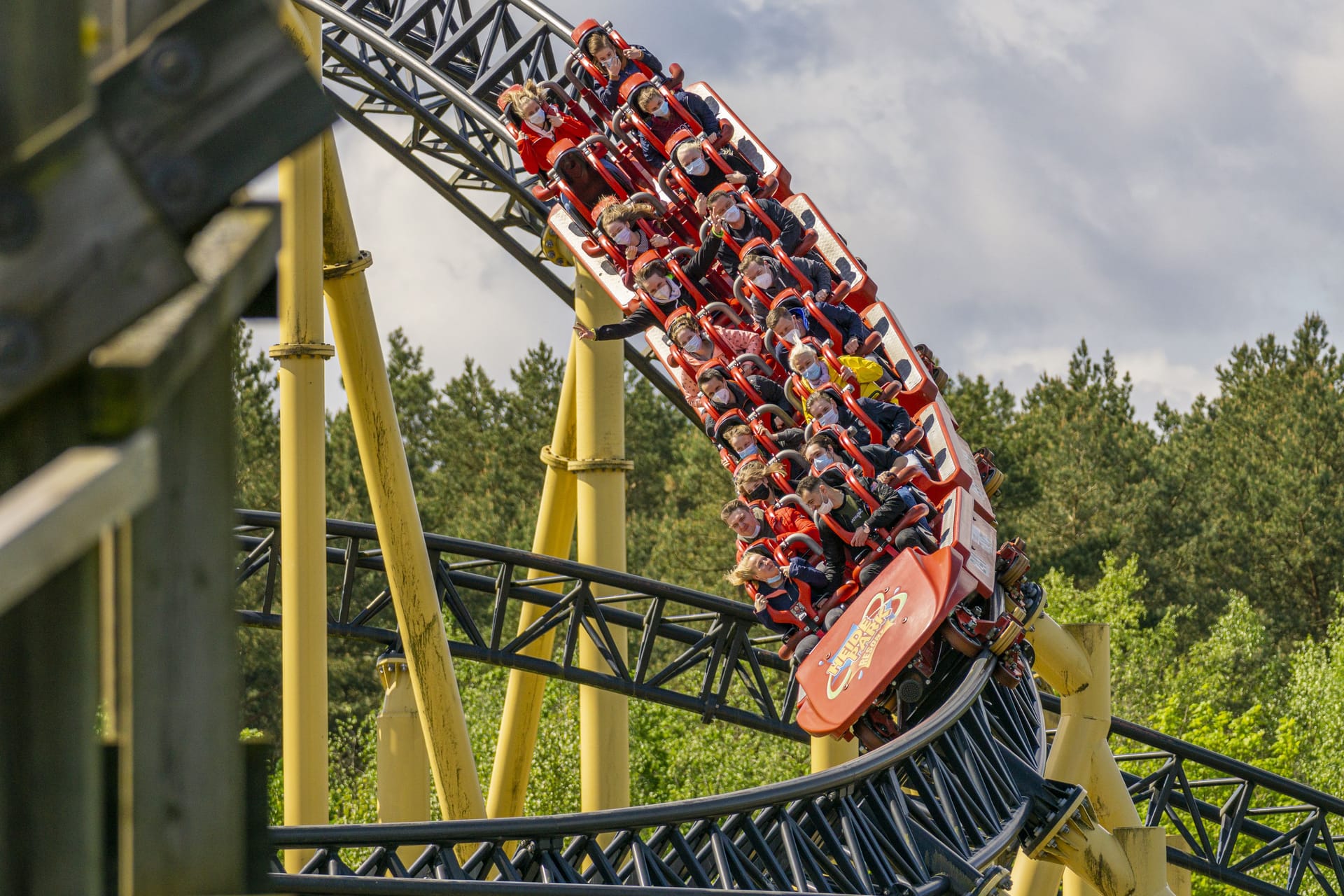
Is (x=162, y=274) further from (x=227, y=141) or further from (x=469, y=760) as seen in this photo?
(x=469, y=760)

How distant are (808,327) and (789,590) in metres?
1.15

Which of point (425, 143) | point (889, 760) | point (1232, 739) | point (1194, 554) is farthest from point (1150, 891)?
point (1194, 554)

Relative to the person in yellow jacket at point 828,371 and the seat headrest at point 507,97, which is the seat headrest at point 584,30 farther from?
the person in yellow jacket at point 828,371

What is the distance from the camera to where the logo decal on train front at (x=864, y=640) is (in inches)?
211

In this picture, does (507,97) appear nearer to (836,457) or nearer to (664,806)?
(836,457)

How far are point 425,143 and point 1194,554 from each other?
15.4 metres

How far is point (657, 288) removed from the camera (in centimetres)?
680

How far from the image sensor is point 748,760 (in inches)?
653

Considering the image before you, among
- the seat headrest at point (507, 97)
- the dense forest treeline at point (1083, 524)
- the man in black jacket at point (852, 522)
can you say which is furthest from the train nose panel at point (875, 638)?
the dense forest treeline at point (1083, 524)

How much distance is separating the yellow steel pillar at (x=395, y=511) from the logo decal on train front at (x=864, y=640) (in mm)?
1561

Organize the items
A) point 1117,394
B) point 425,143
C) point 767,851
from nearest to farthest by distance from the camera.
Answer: point 767,851, point 425,143, point 1117,394

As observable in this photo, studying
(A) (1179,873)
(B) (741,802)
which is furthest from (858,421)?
(A) (1179,873)

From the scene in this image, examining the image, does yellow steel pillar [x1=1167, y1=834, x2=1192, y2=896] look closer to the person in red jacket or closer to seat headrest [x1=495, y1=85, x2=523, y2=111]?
the person in red jacket

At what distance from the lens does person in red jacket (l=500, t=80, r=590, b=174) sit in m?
7.20
